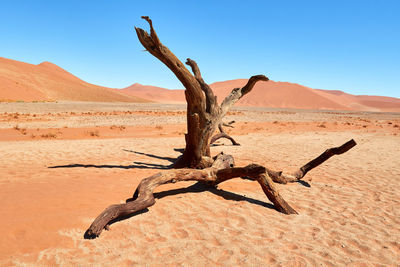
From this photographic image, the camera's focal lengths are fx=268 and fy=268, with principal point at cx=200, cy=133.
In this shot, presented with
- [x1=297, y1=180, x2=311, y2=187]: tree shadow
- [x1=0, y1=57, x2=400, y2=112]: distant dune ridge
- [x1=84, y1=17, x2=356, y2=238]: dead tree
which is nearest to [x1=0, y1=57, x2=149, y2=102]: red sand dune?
[x1=0, y1=57, x2=400, y2=112]: distant dune ridge

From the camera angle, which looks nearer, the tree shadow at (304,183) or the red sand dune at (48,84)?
the tree shadow at (304,183)

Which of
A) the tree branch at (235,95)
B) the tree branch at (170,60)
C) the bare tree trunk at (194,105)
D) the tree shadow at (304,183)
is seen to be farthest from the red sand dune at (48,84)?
the tree shadow at (304,183)

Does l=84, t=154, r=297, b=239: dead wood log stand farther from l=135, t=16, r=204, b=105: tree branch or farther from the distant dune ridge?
the distant dune ridge

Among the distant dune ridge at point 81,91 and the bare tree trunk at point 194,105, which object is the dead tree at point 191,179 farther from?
the distant dune ridge at point 81,91

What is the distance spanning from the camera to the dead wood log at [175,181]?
3.67 m

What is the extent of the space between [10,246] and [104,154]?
6.53 metres

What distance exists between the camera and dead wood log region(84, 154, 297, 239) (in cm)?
367

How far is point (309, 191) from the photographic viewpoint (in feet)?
20.2

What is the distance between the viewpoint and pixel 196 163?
657cm

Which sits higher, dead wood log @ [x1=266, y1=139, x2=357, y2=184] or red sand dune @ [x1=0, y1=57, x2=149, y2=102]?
red sand dune @ [x1=0, y1=57, x2=149, y2=102]

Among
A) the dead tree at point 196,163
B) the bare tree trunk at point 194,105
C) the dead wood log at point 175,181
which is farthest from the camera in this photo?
the bare tree trunk at point 194,105

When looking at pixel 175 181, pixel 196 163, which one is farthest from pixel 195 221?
pixel 196 163

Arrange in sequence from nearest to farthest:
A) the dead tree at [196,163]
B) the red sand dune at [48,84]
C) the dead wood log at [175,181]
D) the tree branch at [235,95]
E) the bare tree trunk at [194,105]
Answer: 1. the dead wood log at [175,181]
2. the dead tree at [196,163]
3. the bare tree trunk at [194,105]
4. the tree branch at [235,95]
5. the red sand dune at [48,84]

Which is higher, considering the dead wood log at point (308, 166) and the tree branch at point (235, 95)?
the tree branch at point (235, 95)
